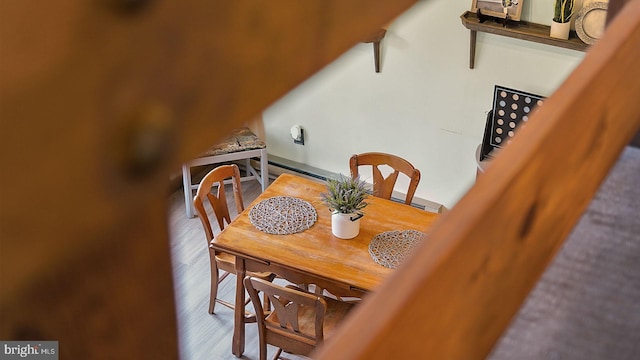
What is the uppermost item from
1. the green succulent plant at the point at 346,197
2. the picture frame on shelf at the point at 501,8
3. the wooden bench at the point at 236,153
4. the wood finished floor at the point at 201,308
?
the picture frame on shelf at the point at 501,8

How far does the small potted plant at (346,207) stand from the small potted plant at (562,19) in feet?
3.87

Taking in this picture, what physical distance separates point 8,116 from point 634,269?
2.64 ft

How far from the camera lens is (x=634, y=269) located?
0.84 m

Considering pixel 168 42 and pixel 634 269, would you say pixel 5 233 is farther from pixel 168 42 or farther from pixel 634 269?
pixel 634 269

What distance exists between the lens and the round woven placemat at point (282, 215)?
3436 mm

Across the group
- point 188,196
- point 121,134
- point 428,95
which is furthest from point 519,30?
point 121,134

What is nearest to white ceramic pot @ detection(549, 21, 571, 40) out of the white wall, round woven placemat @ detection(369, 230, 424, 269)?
the white wall

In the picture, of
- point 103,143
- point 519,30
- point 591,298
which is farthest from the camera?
point 519,30

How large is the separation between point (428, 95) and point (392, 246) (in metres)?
1.24

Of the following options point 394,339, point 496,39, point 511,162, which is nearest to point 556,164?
point 511,162

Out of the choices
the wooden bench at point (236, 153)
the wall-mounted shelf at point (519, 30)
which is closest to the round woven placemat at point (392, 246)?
the wall-mounted shelf at point (519, 30)

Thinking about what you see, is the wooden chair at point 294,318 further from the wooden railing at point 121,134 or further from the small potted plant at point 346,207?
the wooden railing at point 121,134

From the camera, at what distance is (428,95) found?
4.28 meters

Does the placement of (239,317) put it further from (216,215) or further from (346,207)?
(346,207)
